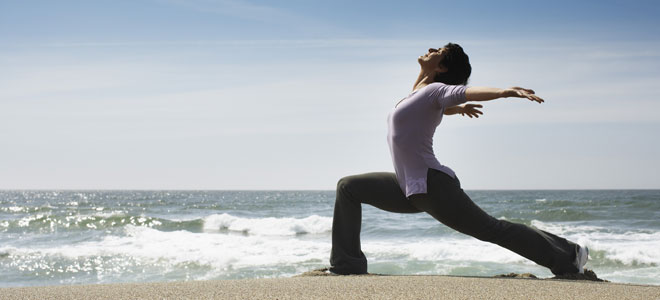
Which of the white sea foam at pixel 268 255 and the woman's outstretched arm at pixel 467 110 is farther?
the white sea foam at pixel 268 255

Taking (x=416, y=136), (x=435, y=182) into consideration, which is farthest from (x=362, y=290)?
(x=416, y=136)

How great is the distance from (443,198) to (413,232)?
11.0 metres

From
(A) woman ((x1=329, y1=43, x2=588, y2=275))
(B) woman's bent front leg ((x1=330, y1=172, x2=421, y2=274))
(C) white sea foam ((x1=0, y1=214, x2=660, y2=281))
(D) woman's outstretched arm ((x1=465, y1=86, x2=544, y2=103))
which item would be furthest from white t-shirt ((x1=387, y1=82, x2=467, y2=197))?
(C) white sea foam ((x1=0, y1=214, x2=660, y2=281))

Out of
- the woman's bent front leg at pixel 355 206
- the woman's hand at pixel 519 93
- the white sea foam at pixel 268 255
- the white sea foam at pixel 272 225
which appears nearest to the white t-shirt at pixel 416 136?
the woman's bent front leg at pixel 355 206

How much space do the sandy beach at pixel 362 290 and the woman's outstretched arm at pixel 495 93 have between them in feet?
3.22

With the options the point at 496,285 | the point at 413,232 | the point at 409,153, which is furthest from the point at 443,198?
the point at 413,232

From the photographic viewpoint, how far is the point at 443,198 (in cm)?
352

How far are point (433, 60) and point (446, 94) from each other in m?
0.39

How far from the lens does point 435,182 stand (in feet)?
11.6

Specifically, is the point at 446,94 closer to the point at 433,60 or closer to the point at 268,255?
the point at 433,60

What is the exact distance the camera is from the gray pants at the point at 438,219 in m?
3.54

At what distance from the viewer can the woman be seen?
139 inches

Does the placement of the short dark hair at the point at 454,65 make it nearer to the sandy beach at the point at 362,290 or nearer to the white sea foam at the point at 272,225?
the sandy beach at the point at 362,290

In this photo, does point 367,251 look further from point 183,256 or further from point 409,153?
point 409,153
